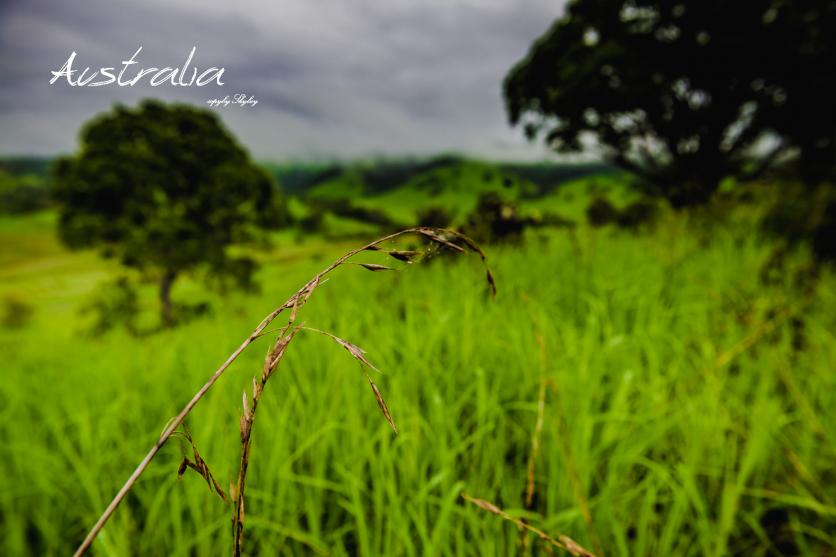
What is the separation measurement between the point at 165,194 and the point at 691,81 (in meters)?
22.5

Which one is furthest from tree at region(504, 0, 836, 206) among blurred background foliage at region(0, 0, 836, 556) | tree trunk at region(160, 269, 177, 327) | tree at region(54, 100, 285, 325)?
tree trunk at region(160, 269, 177, 327)

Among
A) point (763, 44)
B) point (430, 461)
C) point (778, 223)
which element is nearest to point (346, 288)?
point (430, 461)

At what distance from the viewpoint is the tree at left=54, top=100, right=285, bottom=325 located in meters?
18.3

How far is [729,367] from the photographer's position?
201cm

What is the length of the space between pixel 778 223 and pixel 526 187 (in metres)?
3.33

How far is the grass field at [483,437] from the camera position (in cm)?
120

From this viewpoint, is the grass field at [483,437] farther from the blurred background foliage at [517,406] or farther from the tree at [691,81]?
the tree at [691,81]

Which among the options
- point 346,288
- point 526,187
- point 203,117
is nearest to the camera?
point 526,187

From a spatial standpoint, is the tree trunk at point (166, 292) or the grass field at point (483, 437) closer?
the grass field at point (483, 437)

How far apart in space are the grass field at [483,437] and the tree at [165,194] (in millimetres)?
19220

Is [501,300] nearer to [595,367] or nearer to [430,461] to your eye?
[595,367]

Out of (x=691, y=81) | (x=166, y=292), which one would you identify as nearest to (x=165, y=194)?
(x=166, y=292)

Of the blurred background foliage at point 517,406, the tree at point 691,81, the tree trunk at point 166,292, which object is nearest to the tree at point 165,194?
the tree trunk at point 166,292

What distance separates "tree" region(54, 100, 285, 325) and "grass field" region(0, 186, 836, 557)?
1922cm
